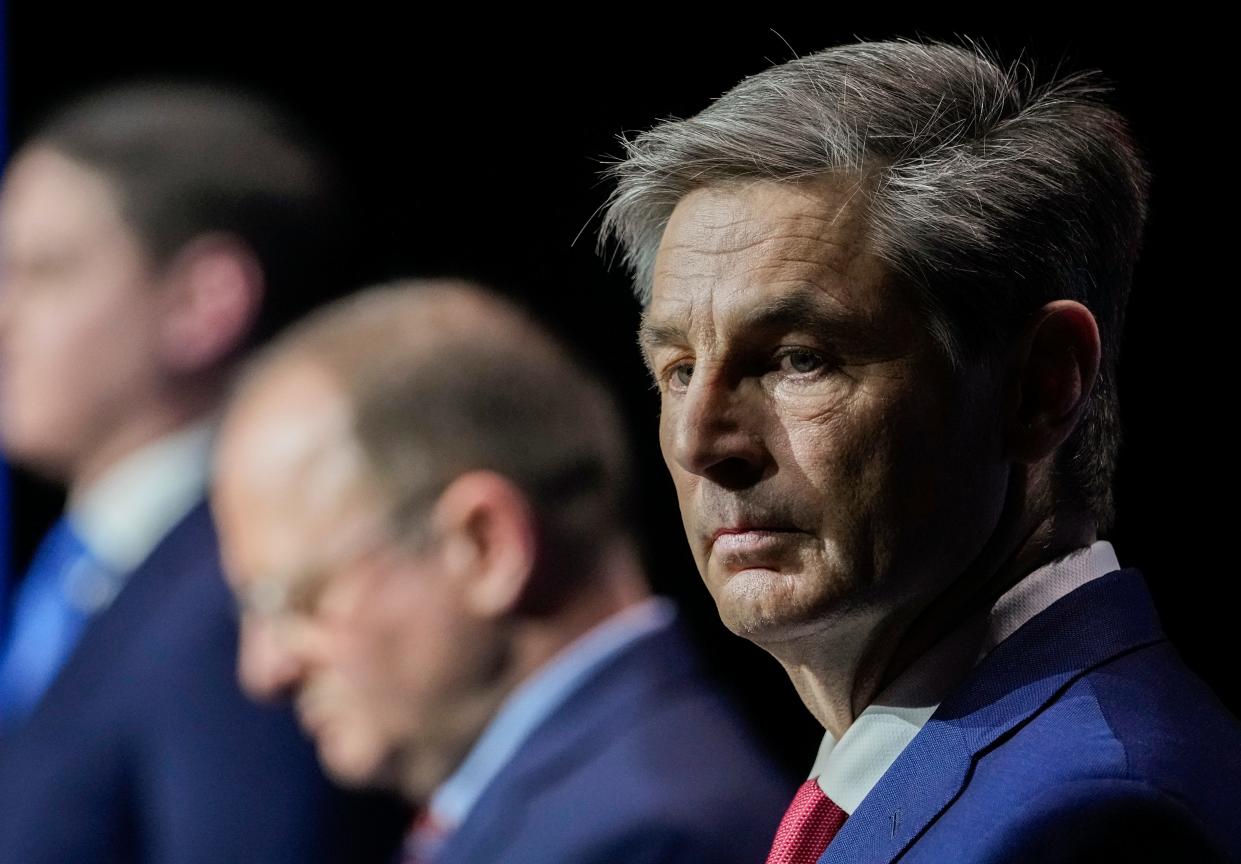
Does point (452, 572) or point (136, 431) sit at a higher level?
point (452, 572)

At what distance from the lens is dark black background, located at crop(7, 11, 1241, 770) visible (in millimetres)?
2316

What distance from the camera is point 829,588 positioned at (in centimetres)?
141

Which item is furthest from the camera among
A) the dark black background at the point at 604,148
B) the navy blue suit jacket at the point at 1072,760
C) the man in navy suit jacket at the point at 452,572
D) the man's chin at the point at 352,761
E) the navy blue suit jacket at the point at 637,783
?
the man's chin at the point at 352,761

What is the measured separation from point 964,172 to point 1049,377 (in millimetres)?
Answer: 184

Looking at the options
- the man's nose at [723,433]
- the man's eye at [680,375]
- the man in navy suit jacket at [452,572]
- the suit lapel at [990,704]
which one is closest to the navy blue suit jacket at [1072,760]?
Answer: the suit lapel at [990,704]

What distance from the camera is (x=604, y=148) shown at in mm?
2668

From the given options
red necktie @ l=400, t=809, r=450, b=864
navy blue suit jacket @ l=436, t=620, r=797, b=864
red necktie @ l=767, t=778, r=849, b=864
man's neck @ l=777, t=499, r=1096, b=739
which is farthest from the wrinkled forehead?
red necktie @ l=400, t=809, r=450, b=864

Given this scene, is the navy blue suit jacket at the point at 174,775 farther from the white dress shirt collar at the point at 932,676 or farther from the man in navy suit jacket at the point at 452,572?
the white dress shirt collar at the point at 932,676

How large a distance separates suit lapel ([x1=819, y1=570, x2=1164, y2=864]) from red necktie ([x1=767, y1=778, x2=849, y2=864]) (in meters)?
0.06

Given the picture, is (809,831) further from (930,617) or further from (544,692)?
(544,692)

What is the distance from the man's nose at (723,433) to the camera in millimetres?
1437

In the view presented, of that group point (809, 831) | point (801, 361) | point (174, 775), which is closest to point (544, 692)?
point (174, 775)

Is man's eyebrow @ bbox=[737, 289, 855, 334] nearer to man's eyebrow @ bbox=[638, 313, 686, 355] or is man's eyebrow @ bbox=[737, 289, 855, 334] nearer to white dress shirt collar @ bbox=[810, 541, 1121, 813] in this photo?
man's eyebrow @ bbox=[638, 313, 686, 355]

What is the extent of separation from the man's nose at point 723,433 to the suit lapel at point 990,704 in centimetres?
25
